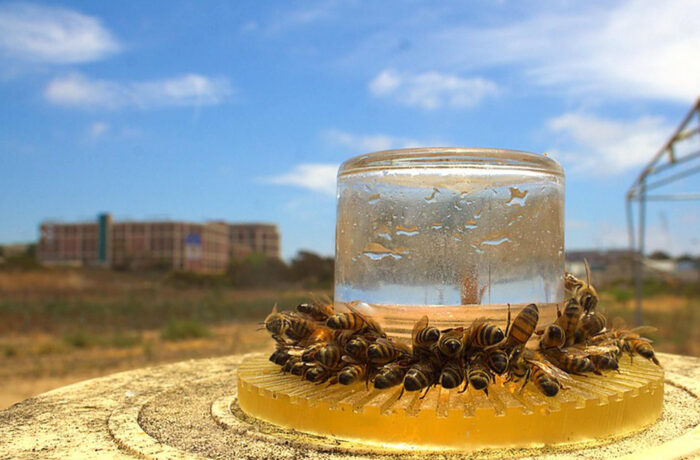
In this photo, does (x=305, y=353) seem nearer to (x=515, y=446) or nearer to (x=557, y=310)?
(x=515, y=446)

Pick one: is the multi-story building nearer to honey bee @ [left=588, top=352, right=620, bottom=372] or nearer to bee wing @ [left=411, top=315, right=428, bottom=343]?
honey bee @ [left=588, top=352, right=620, bottom=372]

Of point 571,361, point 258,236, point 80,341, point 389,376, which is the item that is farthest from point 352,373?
point 258,236

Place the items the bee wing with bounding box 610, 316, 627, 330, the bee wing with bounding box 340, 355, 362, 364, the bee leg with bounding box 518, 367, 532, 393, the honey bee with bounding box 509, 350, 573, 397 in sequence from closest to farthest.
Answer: the honey bee with bounding box 509, 350, 573, 397 < the bee leg with bounding box 518, 367, 532, 393 < the bee wing with bounding box 340, 355, 362, 364 < the bee wing with bounding box 610, 316, 627, 330

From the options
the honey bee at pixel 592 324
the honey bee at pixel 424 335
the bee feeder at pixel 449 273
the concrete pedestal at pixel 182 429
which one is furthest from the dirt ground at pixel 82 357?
the honey bee at pixel 424 335

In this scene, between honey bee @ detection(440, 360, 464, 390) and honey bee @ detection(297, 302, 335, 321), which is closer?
honey bee @ detection(440, 360, 464, 390)

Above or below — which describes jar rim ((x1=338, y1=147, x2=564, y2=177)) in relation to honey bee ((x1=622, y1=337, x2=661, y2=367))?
above

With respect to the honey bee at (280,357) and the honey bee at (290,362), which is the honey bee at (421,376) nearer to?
the honey bee at (290,362)

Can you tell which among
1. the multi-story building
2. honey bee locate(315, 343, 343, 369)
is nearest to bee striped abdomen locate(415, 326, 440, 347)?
honey bee locate(315, 343, 343, 369)
